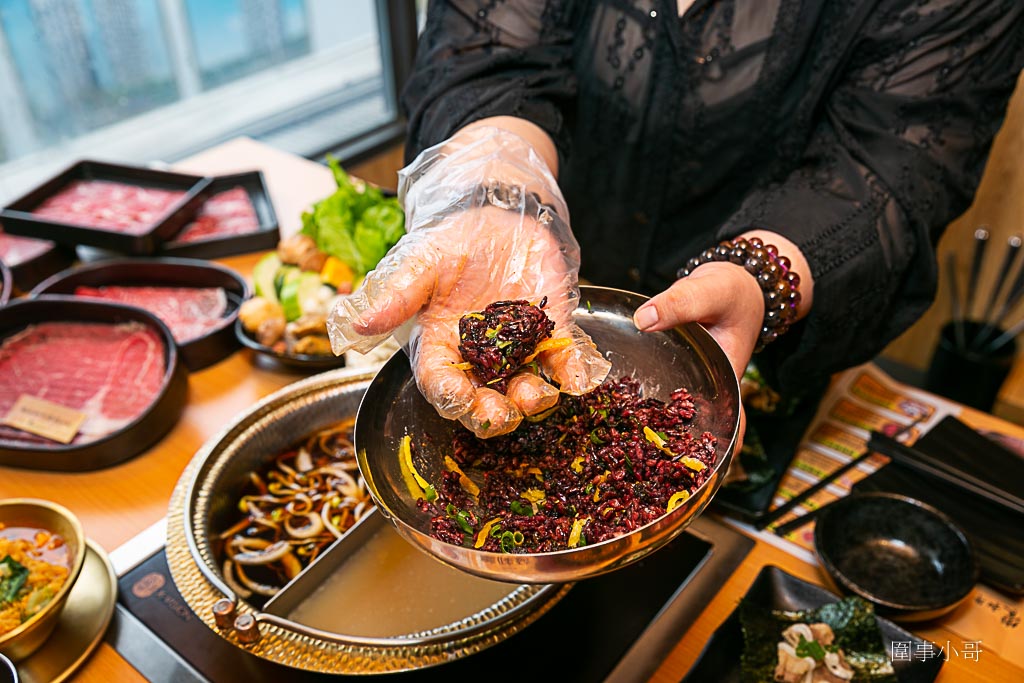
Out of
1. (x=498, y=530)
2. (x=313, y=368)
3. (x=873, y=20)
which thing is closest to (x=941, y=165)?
(x=873, y=20)

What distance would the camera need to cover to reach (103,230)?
257 centimetres

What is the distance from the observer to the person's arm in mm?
1615

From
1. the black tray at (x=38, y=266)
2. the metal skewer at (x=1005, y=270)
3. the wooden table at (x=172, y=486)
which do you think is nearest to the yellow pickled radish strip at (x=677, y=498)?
the wooden table at (x=172, y=486)

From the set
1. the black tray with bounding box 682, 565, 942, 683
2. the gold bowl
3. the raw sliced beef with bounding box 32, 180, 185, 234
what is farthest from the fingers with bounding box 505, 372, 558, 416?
the raw sliced beef with bounding box 32, 180, 185, 234

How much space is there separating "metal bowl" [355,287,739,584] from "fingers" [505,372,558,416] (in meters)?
0.16

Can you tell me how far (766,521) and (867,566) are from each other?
23 centimetres

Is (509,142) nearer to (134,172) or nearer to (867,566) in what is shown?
(867,566)

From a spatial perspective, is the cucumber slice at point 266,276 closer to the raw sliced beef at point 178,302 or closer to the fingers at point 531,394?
the raw sliced beef at point 178,302

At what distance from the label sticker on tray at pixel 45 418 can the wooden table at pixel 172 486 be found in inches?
4.2

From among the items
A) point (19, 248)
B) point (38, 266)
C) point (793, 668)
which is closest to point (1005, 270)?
point (793, 668)

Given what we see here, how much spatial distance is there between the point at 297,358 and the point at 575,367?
1.07m

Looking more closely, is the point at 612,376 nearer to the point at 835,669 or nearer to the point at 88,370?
the point at 835,669

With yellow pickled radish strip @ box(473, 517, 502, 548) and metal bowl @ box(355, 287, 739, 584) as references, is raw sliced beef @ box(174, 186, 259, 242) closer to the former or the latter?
metal bowl @ box(355, 287, 739, 584)

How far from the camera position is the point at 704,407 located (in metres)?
1.39
